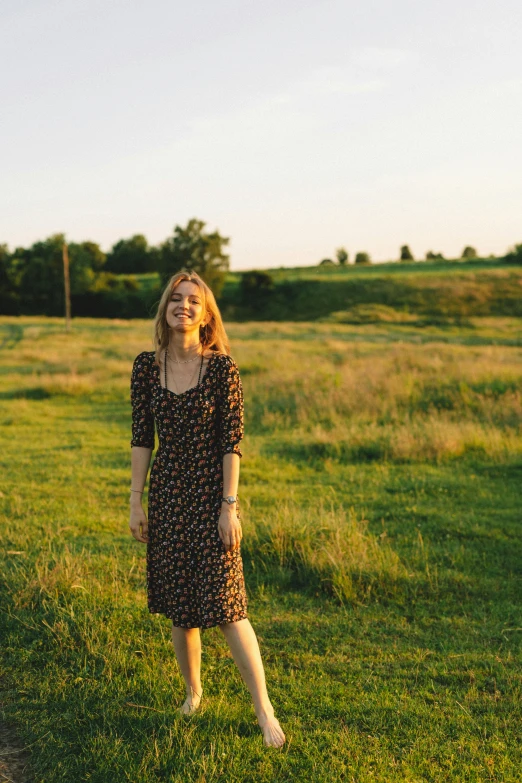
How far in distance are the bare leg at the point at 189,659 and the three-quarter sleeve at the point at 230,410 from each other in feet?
3.11

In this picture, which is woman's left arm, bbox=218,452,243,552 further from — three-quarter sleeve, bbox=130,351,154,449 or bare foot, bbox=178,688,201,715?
bare foot, bbox=178,688,201,715

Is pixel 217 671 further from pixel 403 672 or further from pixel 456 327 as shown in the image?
pixel 456 327

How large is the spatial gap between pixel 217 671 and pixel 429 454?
6.45m

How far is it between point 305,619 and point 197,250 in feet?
248

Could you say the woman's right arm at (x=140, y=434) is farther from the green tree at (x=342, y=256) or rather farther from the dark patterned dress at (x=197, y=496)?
the green tree at (x=342, y=256)

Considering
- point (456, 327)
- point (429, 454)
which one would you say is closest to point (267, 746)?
point (429, 454)

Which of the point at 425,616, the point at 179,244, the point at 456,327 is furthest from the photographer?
the point at 179,244

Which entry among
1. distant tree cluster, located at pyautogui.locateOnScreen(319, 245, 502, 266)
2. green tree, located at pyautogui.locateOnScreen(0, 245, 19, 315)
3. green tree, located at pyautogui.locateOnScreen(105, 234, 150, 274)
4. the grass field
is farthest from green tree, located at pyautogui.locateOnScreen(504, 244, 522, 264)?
the grass field

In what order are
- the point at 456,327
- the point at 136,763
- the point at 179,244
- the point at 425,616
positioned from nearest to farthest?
the point at 136,763, the point at 425,616, the point at 456,327, the point at 179,244

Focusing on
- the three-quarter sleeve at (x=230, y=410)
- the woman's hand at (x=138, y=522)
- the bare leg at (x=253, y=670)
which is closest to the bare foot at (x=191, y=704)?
the bare leg at (x=253, y=670)

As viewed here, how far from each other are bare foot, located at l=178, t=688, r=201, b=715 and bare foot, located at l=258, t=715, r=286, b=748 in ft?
1.33

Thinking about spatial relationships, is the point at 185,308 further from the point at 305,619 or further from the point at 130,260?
the point at 130,260

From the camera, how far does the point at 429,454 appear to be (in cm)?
1004

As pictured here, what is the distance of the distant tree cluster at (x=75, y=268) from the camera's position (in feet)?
219
